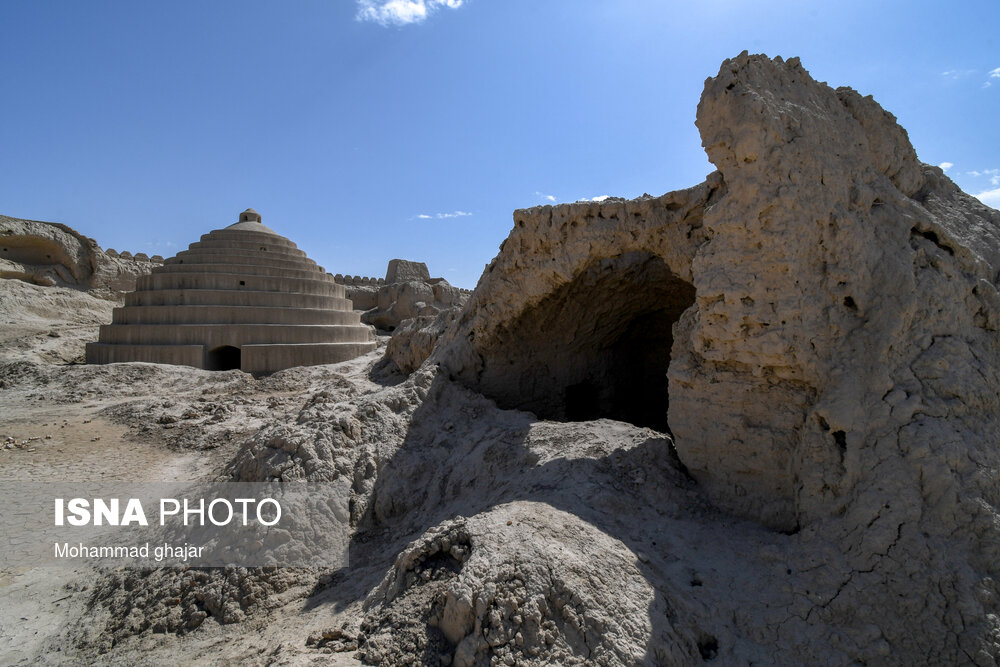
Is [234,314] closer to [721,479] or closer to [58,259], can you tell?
[58,259]

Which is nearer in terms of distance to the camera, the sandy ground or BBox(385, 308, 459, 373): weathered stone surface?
the sandy ground

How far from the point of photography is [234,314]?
46.5 ft

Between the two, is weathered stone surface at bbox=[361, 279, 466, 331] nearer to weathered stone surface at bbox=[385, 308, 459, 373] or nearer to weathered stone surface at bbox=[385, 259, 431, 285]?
weathered stone surface at bbox=[385, 259, 431, 285]

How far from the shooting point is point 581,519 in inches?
148

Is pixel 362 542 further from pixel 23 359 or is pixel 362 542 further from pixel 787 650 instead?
pixel 23 359

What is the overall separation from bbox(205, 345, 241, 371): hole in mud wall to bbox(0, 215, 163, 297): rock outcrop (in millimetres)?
8785

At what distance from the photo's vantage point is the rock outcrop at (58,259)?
688 inches

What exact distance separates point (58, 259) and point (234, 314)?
9.74 meters

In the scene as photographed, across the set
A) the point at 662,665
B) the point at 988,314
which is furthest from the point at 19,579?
the point at 988,314

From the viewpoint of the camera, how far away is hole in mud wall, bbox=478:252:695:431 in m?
7.62

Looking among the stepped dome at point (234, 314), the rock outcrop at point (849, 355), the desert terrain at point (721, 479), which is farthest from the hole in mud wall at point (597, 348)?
the stepped dome at point (234, 314)

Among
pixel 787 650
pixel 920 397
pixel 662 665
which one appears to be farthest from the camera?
pixel 920 397

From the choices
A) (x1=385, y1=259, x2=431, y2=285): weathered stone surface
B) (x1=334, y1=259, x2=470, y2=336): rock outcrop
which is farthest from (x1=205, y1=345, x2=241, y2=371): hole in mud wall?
(x1=385, y1=259, x2=431, y2=285): weathered stone surface

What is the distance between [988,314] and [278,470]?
626cm
